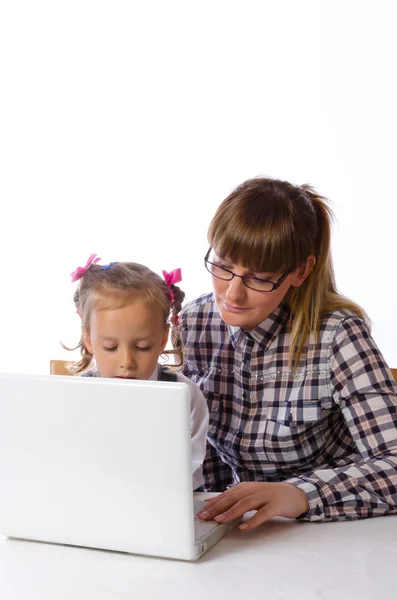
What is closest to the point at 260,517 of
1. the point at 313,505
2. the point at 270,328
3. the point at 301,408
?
the point at 313,505

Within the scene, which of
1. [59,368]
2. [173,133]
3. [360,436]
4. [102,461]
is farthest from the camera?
[173,133]

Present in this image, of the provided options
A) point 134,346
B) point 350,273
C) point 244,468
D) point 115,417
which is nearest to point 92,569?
point 115,417

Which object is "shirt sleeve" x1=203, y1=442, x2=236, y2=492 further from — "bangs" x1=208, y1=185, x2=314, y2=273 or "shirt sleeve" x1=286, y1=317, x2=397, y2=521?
"bangs" x1=208, y1=185, x2=314, y2=273

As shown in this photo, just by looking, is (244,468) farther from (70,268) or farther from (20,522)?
(70,268)

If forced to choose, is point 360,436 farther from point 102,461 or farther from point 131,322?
point 102,461

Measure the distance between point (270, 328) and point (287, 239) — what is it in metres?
0.23

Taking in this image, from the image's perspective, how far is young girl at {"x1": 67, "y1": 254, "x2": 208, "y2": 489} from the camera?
1585 millimetres

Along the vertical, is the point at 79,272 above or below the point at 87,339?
above

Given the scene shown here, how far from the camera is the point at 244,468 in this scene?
1.78 metres

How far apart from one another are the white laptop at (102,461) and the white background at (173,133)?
2509 mm

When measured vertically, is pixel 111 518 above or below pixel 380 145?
below

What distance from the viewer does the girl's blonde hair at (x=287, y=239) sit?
1562 millimetres

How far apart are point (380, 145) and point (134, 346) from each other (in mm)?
2187

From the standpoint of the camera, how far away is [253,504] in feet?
4.18
